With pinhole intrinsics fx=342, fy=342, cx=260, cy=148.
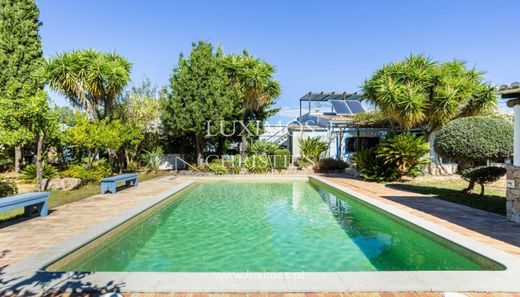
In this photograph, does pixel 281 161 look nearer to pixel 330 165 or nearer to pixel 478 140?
pixel 330 165

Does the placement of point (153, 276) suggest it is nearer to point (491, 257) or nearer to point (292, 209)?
point (491, 257)

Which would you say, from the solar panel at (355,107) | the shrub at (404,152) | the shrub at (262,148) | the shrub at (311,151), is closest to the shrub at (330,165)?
the shrub at (311,151)

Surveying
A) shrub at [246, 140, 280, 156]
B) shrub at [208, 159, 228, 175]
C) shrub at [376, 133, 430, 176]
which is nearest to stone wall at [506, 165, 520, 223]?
shrub at [376, 133, 430, 176]

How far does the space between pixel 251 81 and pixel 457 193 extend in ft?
48.1

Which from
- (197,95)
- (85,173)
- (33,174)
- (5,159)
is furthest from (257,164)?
(5,159)

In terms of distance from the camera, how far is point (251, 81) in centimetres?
2342

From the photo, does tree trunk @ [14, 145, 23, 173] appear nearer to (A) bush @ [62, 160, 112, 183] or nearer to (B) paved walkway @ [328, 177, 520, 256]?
(A) bush @ [62, 160, 112, 183]

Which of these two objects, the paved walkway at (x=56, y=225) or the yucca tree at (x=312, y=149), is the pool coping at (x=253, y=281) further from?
the yucca tree at (x=312, y=149)

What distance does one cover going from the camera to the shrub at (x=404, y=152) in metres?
16.6

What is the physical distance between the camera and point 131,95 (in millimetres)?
24594

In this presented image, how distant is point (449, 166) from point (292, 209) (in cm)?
1313

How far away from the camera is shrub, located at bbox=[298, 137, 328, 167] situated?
81.9 feet

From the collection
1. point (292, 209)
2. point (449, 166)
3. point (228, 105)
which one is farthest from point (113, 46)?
point (449, 166)

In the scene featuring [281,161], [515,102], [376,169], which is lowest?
[376,169]
